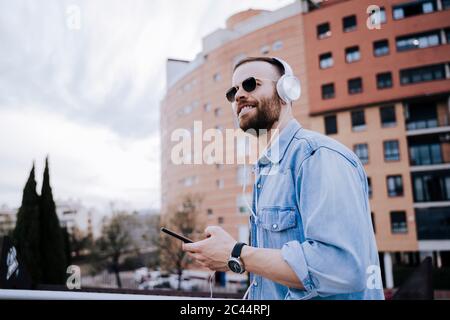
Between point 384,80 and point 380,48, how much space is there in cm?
121

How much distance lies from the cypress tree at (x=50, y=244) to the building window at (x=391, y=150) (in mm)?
12338

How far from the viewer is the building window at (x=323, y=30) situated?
37.9 ft

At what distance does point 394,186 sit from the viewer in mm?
12859

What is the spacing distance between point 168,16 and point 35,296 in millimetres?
1809

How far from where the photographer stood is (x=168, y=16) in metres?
2.16

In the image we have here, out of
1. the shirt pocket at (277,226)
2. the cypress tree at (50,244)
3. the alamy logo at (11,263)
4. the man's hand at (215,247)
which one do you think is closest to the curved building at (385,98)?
the cypress tree at (50,244)

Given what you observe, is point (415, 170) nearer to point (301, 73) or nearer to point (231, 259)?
point (301, 73)

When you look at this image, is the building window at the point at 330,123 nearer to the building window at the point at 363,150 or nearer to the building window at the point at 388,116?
the building window at the point at 363,150

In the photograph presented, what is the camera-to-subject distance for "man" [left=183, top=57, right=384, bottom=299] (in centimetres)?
75

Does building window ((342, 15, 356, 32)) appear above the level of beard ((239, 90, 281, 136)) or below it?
above

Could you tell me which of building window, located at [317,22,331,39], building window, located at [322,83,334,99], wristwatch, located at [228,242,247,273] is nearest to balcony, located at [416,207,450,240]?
building window, located at [322,83,334,99]

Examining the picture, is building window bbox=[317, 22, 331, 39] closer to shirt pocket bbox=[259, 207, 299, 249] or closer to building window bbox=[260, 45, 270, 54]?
building window bbox=[260, 45, 270, 54]

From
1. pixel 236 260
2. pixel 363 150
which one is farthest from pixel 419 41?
pixel 236 260

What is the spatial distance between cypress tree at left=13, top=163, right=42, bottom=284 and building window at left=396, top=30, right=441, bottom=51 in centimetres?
1275
